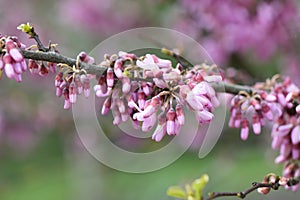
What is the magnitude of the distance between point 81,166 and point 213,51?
6.32 feet

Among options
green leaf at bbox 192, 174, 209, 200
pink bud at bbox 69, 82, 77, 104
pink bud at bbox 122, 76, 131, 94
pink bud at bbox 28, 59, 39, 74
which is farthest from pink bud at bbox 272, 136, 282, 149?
pink bud at bbox 28, 59, 39, 74

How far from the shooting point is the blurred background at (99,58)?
3.25m

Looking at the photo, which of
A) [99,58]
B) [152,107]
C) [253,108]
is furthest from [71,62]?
[99,58]

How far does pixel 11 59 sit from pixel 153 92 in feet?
1.31

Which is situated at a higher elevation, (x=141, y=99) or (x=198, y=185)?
(x=141, y=99)

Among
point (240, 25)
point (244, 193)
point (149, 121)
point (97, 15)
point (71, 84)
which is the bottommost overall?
point (244, 193)

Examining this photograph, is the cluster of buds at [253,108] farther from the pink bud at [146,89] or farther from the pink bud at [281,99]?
the pink bud at [146,89]

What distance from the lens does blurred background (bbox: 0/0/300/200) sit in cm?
325

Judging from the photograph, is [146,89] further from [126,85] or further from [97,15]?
[97,15]

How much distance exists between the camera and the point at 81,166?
4.78 m

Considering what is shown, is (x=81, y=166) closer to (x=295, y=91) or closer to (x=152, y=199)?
(x=152, y=199)

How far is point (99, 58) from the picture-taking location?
3738 mm

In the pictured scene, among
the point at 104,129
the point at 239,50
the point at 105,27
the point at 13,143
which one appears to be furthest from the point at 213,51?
the point at 13,143

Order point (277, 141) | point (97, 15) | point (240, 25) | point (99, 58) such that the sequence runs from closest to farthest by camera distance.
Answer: point (277, 141), point (240, 25), point (99, 58), point (97, 15)
